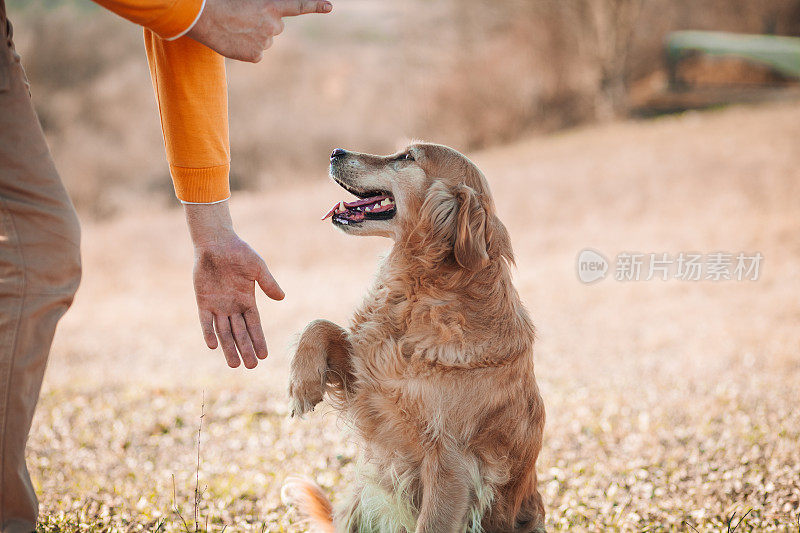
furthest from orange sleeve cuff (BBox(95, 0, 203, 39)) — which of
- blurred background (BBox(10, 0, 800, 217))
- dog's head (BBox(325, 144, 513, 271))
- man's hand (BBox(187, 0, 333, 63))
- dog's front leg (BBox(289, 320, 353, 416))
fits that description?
blurred background (BBox(10, 0, 800, 217))

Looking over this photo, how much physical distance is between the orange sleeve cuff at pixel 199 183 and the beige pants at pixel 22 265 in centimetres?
48

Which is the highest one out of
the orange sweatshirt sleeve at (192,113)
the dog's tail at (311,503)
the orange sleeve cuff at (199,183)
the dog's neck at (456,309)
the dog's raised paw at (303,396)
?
the orange sweatshirt sleeve at (192,113)

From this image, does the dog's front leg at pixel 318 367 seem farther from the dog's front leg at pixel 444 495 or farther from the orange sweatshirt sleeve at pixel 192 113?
the orange sweatshirt sleeve at pixel 192 113

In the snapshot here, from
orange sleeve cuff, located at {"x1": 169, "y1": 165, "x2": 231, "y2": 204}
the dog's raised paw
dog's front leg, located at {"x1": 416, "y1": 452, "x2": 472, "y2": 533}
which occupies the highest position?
orange sleeve cuff, located at {"x1": 169, "y1": 165, "x2": 231, "y2": 204}

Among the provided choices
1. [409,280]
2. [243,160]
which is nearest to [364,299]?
[409,280]

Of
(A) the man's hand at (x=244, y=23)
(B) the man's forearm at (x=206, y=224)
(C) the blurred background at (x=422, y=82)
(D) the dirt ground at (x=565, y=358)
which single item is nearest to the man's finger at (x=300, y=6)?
(A) the man's hand at (x=244, y=23)

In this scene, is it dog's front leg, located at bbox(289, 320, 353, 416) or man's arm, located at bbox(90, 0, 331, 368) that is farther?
dog's front leg, located at bbox(289, 320, 353, 416)

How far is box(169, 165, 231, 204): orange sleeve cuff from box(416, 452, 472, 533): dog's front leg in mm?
1291

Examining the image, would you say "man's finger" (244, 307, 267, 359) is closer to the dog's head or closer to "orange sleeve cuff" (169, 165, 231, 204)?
"orange sleeve cuff" (169, 165, 231, 204)

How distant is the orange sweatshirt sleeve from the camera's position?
2.43 metres

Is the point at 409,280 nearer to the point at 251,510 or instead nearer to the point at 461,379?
the point at 461,379

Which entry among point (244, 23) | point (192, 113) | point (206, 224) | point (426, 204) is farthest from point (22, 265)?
point (426, 204)

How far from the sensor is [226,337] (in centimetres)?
264

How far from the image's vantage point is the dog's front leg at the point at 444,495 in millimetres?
2553
